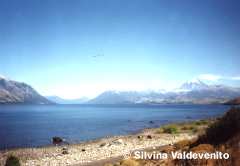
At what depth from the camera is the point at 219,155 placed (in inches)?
540

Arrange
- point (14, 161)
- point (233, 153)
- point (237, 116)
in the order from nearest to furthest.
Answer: point (233, 153)
point (237, 116)
point (14, 161)

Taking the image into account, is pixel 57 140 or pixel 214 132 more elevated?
pixel 214 132

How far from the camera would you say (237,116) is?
15.4m

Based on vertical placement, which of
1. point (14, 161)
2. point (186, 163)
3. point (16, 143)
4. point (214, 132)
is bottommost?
point (16, 143)

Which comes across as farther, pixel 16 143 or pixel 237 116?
pixel 16 143

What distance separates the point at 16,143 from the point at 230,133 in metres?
48.7

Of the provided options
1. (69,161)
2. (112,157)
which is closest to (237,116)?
(112,157)

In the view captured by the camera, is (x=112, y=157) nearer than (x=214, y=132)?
No

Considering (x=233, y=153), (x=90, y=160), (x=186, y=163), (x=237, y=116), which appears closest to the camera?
(x=233, y=153)

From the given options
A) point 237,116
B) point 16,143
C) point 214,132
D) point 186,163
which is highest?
point 237,116

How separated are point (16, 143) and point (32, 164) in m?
30.6

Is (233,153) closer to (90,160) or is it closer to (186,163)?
(186,163)

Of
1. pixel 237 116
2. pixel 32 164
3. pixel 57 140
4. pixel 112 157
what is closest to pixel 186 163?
pixel 237 116

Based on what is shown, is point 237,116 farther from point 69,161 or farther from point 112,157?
point 69,161
